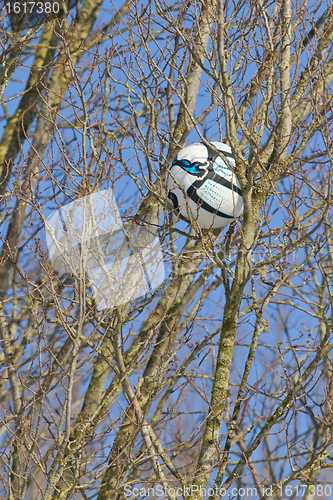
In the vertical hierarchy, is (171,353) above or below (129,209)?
below

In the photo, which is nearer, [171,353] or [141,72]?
[171,353]

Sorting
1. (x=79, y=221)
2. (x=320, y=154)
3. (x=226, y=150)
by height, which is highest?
(x=320, y=154)

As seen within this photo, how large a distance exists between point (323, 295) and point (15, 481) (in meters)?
6.54

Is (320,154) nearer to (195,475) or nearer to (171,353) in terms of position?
(171,353)

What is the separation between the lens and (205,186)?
391cm

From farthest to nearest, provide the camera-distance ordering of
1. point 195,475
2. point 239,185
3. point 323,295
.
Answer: point 323,295
point 239,185
point 195,475

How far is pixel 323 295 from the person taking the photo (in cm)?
909

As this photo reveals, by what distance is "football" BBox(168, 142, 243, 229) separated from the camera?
3930 millimetres

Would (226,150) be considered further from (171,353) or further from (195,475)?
(195,475)

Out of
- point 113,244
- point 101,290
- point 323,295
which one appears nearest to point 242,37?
point 113,244

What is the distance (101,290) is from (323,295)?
20.7 feet

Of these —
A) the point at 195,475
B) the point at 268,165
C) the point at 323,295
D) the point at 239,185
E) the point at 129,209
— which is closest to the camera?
the point at 195,475

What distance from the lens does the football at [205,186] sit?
3.93m

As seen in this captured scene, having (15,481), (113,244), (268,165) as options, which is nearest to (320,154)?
(268,165)
